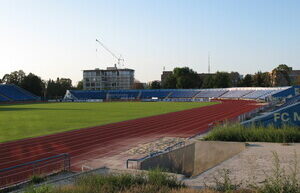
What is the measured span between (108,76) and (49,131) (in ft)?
523

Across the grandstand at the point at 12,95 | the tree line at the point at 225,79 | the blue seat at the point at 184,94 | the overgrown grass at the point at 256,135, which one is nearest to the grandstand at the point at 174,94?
the blue seat at the point at 184,94

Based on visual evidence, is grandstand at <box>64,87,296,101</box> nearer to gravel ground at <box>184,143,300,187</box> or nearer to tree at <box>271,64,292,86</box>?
tree at <box>271,64,292,86</box>

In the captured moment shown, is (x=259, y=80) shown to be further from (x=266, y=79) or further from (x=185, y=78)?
(x=185, y=78)

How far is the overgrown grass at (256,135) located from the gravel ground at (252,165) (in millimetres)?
968

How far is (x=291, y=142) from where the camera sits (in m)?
16.0

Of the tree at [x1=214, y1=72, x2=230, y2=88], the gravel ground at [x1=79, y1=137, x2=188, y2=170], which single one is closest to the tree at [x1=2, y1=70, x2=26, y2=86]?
the tree at [x1=214, y1=72, x2=230, y2=88]

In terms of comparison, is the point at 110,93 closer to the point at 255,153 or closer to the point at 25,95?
the point at 25,95

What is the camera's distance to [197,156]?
15578 millimetres

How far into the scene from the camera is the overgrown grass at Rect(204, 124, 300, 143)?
16.1 metres

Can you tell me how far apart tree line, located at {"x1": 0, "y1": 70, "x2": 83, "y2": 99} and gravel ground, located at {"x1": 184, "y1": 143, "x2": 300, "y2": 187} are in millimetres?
110916

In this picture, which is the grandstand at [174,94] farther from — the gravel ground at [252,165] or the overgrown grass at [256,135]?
the gravel ground at [252,165]

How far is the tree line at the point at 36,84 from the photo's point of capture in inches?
4542

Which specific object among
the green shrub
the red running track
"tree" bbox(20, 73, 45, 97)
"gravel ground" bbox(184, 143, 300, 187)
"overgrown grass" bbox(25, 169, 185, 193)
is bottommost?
the red running track

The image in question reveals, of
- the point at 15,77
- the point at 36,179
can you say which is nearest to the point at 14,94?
the point at 15,77
